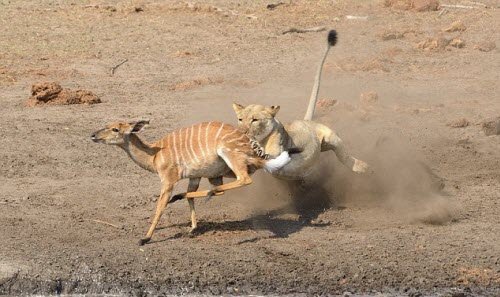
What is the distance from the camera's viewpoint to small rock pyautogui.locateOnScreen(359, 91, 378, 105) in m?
14.9

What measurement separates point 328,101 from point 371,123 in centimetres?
66

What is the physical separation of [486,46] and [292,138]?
303 inches

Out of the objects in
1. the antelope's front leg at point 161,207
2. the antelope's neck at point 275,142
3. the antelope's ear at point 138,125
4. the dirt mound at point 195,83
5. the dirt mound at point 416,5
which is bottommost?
the dirt mound at point 195,83

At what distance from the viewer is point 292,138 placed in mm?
10727

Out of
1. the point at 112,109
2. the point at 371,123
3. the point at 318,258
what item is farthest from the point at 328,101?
the point at 318,258

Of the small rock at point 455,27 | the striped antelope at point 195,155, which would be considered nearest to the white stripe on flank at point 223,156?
the striped antelope at point 195,155

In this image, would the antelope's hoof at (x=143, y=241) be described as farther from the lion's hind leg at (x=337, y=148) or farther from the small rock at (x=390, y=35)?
the small rock at (x=390, y=35)

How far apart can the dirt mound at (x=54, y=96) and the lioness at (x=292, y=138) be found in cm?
452

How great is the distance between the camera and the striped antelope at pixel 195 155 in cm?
1002

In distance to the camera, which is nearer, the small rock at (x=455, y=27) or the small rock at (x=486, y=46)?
the small rock at (x=486, y=46)

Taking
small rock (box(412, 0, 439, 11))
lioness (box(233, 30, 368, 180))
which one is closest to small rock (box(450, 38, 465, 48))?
small rock (box(412, 0, 439, 11))

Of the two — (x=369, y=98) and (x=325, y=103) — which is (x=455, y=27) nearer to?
(x=369, y=98)

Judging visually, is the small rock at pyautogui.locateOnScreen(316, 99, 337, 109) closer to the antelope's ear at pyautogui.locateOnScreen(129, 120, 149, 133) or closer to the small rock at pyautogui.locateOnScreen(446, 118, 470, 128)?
the small rock at pyautogui.locateOnScreen(446, 118, 470, 128)

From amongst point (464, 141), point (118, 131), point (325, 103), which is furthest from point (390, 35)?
point (118, 131)
